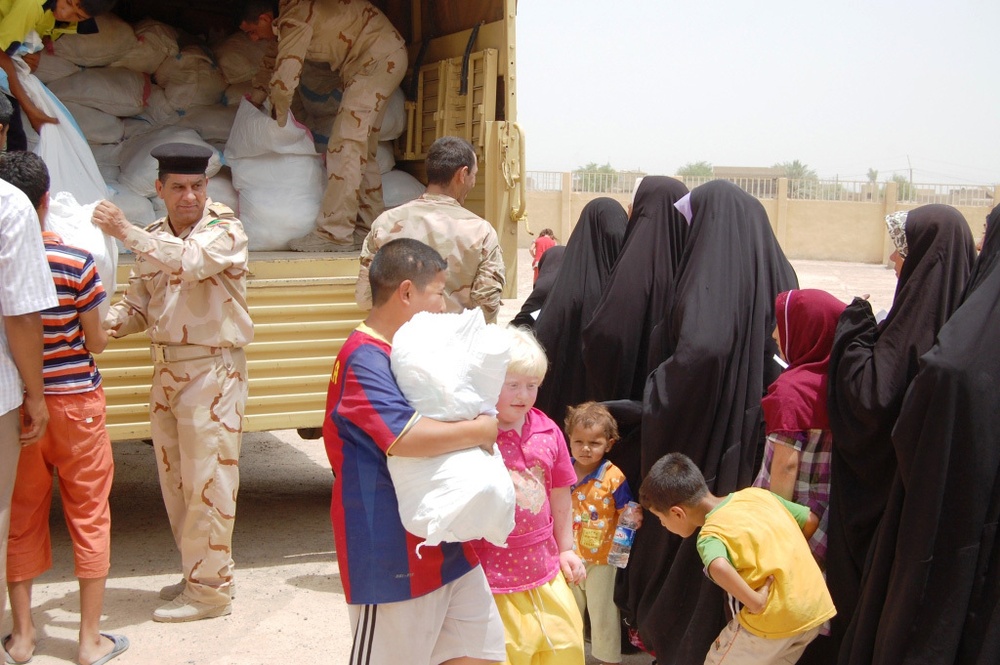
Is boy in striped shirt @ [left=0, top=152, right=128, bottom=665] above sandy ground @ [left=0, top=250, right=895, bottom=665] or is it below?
above

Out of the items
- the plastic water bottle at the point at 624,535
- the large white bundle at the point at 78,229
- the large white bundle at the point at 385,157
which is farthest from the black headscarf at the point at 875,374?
the large white bundle at the point at 385,157

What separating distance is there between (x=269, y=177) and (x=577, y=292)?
6.45 feet

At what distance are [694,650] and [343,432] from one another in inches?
55.3

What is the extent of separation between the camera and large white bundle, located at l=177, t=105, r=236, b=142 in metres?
5.32

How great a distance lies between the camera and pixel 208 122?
5.34m

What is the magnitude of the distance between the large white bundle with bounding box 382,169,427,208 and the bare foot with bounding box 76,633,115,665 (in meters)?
2.75

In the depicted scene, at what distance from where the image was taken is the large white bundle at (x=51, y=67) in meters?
4.75

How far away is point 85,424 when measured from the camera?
3.26m

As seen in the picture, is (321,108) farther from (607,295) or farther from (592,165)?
(592,165)

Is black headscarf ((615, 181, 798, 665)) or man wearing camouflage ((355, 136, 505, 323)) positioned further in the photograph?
man wearing camouflage ((355, 136, 505, 323))

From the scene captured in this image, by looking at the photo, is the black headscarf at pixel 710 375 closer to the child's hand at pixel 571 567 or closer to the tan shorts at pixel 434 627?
the child's hand at pixel 571 567

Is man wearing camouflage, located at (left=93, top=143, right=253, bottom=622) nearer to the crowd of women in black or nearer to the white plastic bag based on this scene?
the white plastic bag

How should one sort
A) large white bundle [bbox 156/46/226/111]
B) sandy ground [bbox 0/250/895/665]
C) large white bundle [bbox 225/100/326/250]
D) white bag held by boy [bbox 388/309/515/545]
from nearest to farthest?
1. white bag held by boy [bbox 388/309/515/545]
2. sandy ground [bbox 0/250/895/665]
3. large white bundle [bbox 225/100/326/250]
4. large white bundle [bbox 156/46/226/111]

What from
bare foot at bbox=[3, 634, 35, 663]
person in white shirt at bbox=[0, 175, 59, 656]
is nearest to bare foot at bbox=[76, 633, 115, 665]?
bare foot at bbox=[3, 634, 35, 663]
